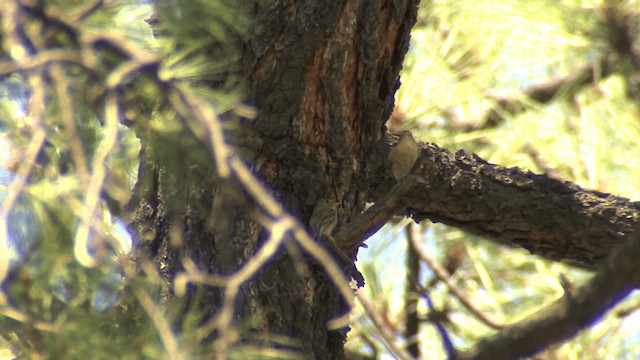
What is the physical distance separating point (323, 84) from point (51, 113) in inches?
17.3

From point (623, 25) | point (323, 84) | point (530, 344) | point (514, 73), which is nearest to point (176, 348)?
point (530, 344)

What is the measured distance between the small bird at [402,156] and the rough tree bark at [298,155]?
0.03 meters

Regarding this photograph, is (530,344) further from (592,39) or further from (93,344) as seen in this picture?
(592,39)

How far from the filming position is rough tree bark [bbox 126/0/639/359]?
1057mm

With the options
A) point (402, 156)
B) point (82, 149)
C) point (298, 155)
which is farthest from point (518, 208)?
point (82, 149)

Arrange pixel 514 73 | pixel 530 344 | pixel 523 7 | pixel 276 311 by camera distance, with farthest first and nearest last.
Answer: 1. pixel 514 73
2. pixel 523 7
3. pixel 276 311
4. pixel 530 344

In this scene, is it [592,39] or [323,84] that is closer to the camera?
[323,84]

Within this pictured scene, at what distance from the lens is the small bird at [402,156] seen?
3.88 feet

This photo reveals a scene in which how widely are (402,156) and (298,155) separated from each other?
0.50 feet

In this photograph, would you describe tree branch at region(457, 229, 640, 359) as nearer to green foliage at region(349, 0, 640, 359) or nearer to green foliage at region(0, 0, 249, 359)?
green foliage at region(0, 0, 249, 359)

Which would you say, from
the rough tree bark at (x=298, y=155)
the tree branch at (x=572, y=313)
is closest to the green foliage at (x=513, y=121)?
the rough tree bark at (x=298, y=155)

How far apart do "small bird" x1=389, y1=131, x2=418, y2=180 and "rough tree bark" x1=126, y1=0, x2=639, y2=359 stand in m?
0.03

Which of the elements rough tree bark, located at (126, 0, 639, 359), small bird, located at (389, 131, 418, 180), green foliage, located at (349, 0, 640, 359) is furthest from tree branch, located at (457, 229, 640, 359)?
green foliage, located at (349, 0, 640, 359)

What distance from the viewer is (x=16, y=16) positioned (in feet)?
2.08
